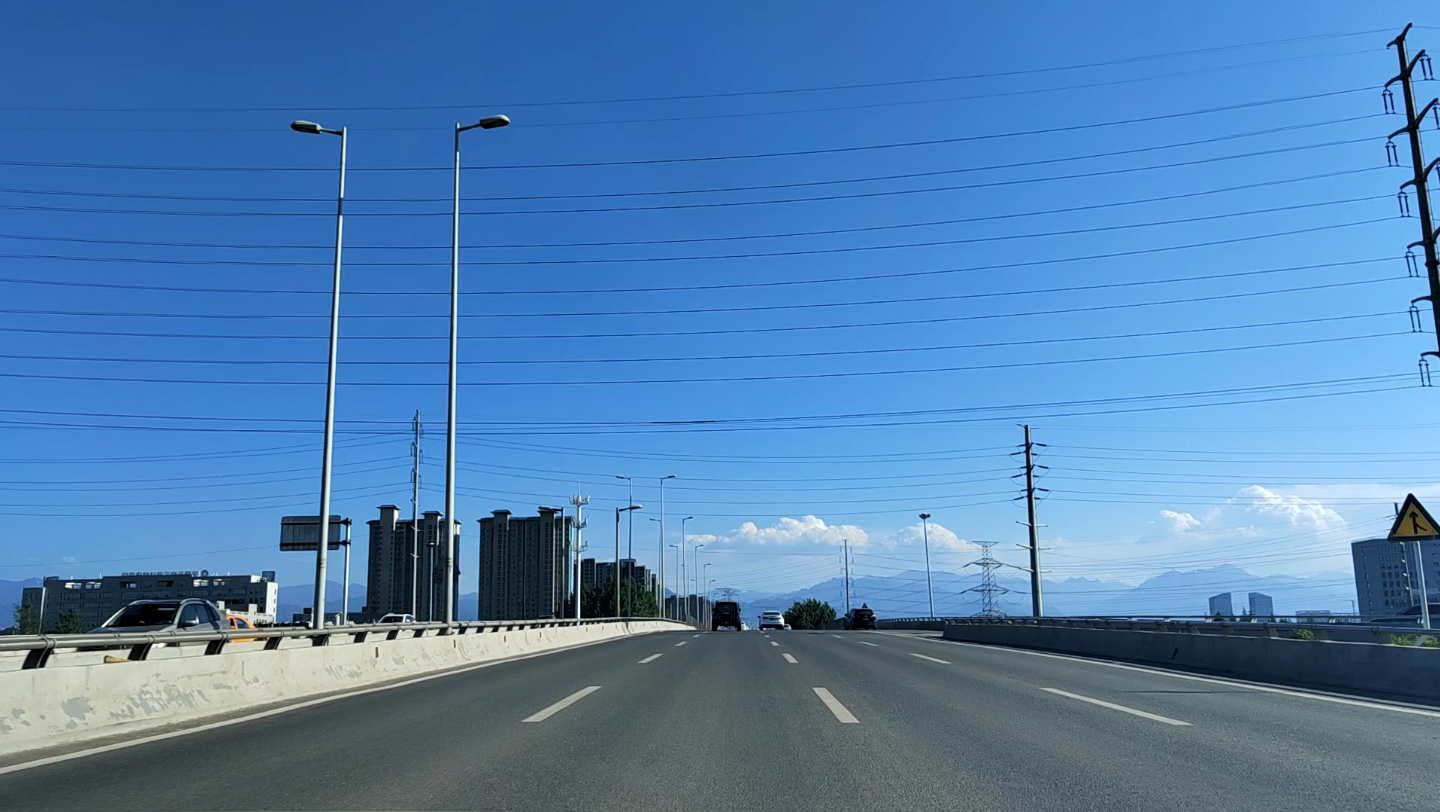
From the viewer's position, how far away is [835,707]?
37.6 ft

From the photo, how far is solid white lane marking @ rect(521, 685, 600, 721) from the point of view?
10.7 m

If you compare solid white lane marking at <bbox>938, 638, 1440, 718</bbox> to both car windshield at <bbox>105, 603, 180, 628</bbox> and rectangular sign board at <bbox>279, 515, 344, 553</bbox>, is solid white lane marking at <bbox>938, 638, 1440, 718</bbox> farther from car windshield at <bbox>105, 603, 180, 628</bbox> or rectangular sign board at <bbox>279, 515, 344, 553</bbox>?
rectangular sign board at <bbox>279, 515, 344, 553</bbox>

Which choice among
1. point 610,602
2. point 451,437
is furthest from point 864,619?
point 451,437

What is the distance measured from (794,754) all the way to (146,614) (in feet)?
53.6

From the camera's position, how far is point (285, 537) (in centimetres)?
6594

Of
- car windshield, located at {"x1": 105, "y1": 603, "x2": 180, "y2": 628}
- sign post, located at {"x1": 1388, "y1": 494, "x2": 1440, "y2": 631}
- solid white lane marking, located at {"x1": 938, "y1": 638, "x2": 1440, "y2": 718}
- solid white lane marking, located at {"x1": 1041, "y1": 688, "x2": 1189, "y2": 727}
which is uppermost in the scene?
sign post, located at {"x1": 1388, "y1": 494, "x2": 1440, "y2": 631}

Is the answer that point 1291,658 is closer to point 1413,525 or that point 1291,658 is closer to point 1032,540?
point 1413,525

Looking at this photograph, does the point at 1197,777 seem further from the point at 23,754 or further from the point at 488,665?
the point at 488,665

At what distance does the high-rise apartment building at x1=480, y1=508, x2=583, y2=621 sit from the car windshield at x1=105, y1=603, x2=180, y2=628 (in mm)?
80844

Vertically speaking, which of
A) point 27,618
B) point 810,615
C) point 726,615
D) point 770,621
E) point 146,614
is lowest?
point 810,615

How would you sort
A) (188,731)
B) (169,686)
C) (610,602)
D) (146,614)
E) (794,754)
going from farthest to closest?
(610,602) → (146,614) → (169,686) → (188,731) → (794,754)

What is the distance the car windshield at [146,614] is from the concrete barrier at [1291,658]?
19.9m

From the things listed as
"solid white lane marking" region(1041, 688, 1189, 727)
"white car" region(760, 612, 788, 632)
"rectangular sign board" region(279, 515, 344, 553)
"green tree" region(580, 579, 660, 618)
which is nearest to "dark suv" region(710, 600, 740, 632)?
"white car" region(760, 612, 788, 632)

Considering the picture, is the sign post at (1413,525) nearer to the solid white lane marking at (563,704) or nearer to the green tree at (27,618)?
the solid white lane marking at (563,704)
